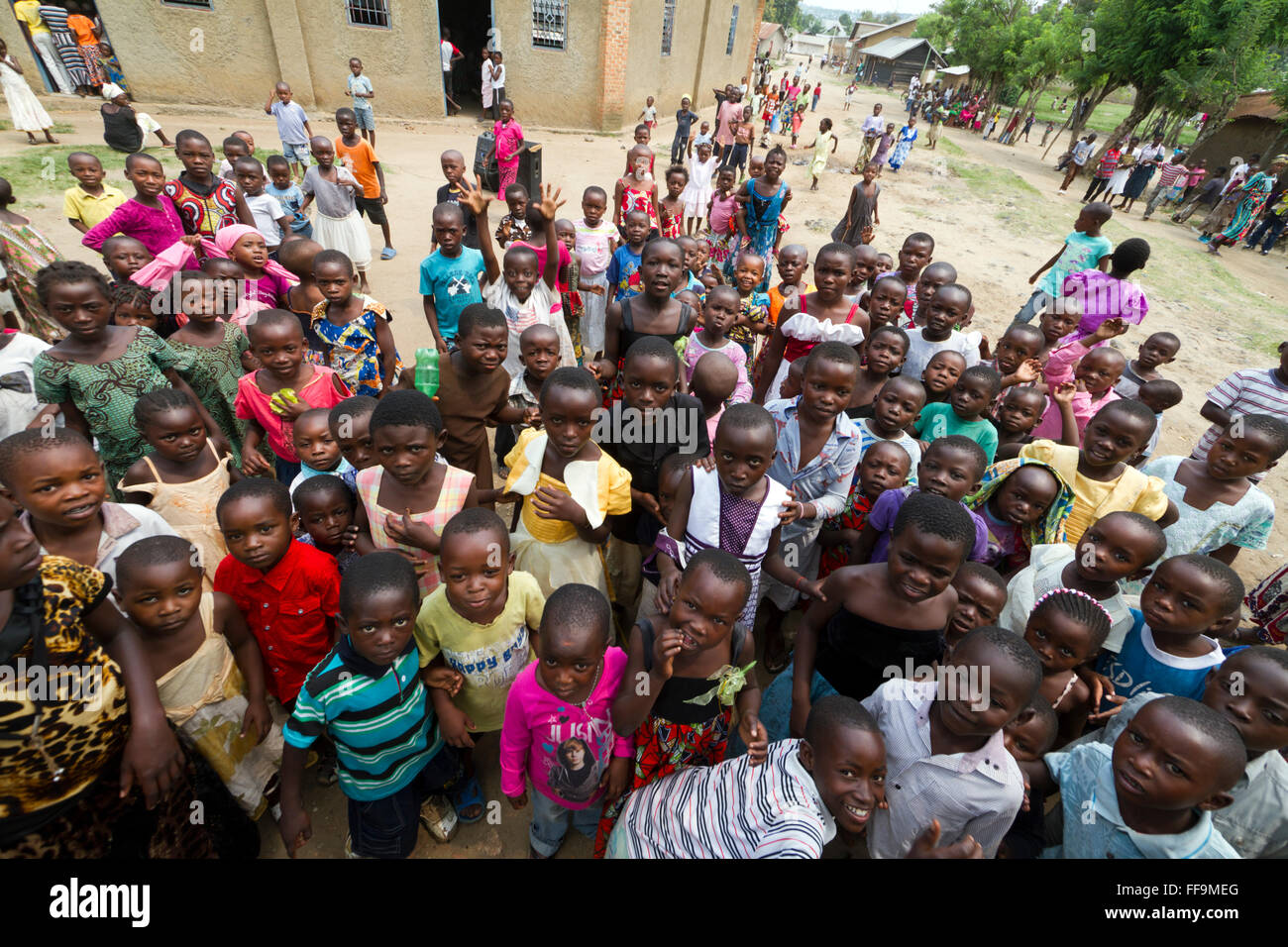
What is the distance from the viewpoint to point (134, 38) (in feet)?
36.8

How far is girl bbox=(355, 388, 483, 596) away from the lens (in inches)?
89.1

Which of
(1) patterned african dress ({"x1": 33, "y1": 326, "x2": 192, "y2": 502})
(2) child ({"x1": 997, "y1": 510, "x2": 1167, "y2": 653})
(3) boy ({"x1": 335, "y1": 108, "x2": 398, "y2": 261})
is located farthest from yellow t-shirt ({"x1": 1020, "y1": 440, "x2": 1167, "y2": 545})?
(3) boy ({"x1": 335, "y1": 108, "x2": 398, "y2": 261})

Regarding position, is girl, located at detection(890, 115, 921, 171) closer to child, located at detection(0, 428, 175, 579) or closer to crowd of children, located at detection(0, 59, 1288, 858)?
crowd of children, located at detection(0, 59, 1288, 858)

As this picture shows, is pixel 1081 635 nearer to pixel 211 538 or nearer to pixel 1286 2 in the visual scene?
pixel 211 538

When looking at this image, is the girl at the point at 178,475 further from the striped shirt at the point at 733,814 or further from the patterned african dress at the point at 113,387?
the striped shirt at the point at 733,814

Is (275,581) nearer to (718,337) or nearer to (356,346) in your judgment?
(356,346)

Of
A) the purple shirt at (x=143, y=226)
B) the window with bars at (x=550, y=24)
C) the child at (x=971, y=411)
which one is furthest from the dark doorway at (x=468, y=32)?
the child at (x=971, y=411)

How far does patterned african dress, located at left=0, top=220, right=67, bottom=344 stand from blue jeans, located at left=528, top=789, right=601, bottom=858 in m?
4.34

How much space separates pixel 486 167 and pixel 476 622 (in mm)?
8876

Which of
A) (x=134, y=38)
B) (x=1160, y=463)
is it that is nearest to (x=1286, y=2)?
(x=1160, y=463)

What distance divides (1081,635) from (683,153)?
A: 1458 cm

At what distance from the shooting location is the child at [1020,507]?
8.93 feet
